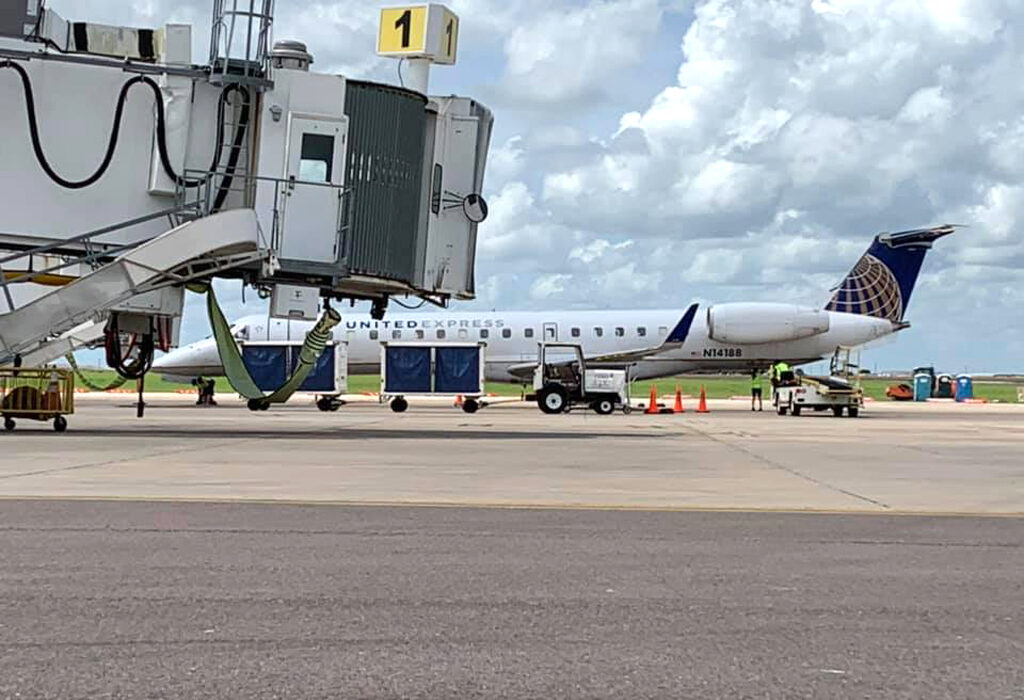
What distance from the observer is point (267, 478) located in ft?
48.1

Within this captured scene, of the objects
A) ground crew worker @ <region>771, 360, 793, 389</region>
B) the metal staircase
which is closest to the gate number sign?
the metal staircase

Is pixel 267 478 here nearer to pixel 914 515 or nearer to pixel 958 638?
pixel 914 515

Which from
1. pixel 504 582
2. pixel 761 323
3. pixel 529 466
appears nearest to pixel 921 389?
pixel 761 323

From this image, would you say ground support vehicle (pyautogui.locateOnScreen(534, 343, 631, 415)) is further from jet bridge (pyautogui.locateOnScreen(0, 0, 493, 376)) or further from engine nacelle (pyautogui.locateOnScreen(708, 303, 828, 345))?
jet bridge (pyautogui.locateOnScreen(0, 0, 493, 376))

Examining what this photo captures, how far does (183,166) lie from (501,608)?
18610 millimetres

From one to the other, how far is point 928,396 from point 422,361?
138ft

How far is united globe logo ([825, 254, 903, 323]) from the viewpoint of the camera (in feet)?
171

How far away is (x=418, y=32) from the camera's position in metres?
24.8

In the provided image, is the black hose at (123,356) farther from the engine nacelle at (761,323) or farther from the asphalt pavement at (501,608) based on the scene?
the engine nacelle at (761,323)

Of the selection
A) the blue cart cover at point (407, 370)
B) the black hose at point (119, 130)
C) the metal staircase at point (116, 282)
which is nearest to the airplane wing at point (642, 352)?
the blue cart cover at point (407, 370)

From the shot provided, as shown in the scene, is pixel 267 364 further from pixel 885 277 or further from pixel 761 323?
pixel 885 277

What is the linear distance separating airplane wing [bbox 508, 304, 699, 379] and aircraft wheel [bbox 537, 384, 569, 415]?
749cm

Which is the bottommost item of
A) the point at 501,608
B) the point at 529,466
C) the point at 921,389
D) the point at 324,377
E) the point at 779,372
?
the point at 501,608

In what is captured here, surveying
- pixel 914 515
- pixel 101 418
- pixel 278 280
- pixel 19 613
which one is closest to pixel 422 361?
pixel 101 418
